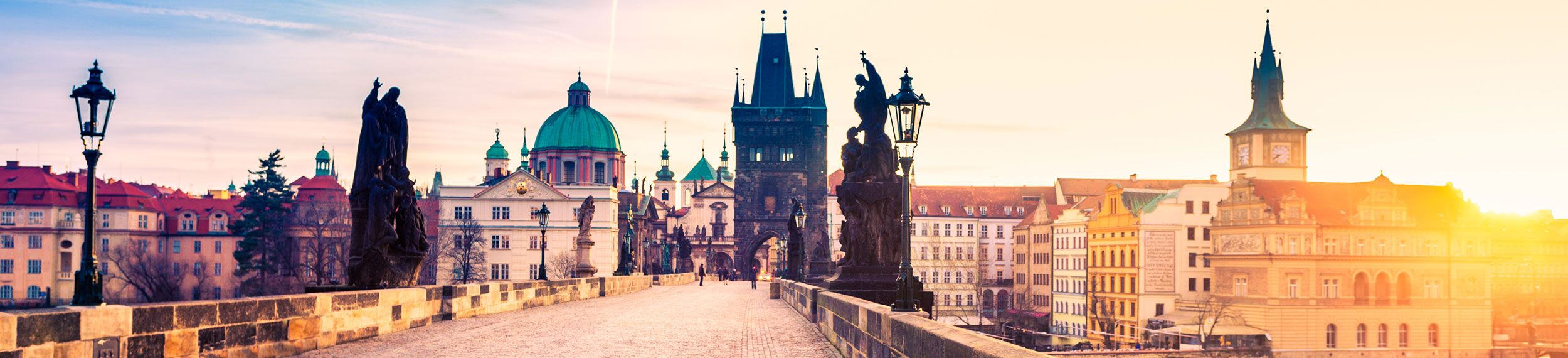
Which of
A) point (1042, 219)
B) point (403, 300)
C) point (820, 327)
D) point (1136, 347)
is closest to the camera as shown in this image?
point (403, 300)

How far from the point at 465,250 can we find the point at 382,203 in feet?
316

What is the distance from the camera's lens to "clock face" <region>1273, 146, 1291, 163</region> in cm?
13138

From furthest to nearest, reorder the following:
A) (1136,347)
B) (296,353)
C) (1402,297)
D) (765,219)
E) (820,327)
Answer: (765,219) < (1402,297) < (1136,347) < (820,327) < (296,353)

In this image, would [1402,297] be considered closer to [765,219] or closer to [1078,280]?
[1078,280]

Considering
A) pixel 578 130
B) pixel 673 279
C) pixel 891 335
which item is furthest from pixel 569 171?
pixel 891 335

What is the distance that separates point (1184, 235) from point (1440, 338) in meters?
19.5

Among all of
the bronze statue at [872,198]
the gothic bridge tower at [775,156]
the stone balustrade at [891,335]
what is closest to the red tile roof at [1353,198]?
the gothic bridge tower at [775,156]

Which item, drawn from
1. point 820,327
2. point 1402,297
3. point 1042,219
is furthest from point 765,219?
point 820,327

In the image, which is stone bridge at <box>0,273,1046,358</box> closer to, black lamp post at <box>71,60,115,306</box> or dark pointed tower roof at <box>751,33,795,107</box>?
black lamp post at <box>71,60,115,306</box>

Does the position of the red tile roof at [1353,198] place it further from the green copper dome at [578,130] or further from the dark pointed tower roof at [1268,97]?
the green copper dome at [578,130]

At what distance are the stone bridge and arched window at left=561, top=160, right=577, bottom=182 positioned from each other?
114666mm

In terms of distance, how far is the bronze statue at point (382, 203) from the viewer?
57.1 ft

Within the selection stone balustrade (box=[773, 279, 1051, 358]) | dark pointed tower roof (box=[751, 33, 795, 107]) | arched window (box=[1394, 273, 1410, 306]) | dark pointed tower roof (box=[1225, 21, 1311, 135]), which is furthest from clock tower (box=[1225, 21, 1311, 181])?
stone balustrade (box=[773, 279, 1051, 358])

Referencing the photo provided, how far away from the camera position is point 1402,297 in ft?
324
